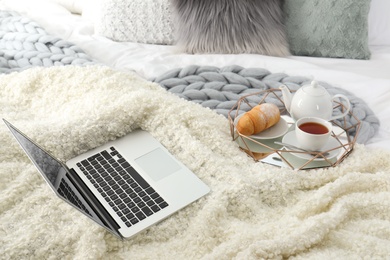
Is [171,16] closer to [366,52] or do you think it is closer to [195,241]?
[366,52]

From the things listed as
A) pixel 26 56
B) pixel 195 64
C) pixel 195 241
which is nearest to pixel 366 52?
pixel 195 64

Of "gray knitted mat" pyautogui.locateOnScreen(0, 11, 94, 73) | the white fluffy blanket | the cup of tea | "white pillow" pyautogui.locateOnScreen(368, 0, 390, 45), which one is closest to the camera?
the white fluffy blanket

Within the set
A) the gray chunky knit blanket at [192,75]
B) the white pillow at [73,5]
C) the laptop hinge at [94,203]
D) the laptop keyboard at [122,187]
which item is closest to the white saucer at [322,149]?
the gray chunky knit blanket at [192,75]

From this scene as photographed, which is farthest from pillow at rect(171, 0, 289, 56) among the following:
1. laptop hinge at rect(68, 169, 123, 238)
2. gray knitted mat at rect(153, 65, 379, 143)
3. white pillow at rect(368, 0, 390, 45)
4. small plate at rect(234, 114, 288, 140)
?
laptop hinge at rect(68, 169, 123, 238)

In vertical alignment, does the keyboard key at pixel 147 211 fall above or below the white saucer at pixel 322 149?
below

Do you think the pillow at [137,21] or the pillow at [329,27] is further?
the pillow at [137,21]

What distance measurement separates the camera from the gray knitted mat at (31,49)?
1685 mm

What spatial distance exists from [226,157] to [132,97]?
315 millimetres

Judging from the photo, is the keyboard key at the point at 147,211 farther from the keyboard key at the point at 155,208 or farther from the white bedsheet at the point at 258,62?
the white bedsheet at the point at 258,62

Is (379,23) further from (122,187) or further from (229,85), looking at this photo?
(122,187)

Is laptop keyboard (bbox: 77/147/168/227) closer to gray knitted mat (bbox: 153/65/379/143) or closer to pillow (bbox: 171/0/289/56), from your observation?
gray knitted mat (bbox: 153/65/379/143)

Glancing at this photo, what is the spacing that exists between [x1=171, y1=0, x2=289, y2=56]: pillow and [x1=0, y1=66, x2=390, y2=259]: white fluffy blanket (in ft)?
1.31

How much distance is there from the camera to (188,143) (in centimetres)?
125

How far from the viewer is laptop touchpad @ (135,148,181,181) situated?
1.19 m
